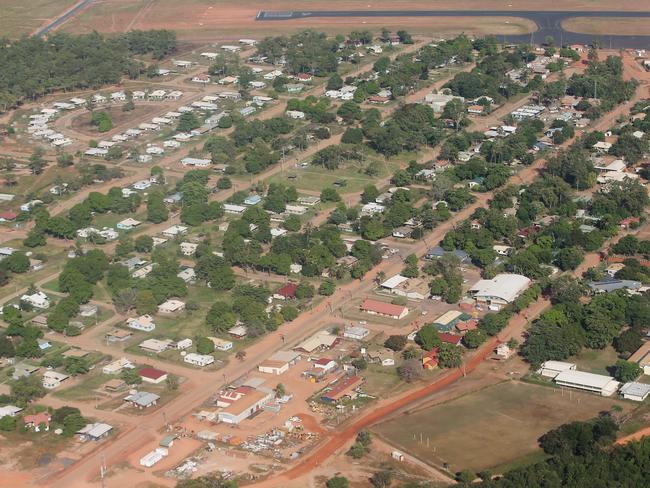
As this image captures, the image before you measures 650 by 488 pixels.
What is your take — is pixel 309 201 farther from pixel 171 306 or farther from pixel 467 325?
pixel 467 325

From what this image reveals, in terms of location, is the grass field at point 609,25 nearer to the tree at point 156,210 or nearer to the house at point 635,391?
the tree at point 156,210

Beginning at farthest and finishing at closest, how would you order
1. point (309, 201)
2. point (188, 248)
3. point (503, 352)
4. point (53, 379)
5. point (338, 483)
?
1. point (309, 201)
2. point (188, 248)
3. point (503, 352)
4. point (53, 379)
5. point (338, 483)

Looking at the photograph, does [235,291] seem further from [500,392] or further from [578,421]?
[578,421]

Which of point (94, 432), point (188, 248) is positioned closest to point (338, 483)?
point (94, 432)

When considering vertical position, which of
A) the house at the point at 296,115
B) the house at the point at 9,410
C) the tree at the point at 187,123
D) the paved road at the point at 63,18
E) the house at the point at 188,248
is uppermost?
the paved road at the point at 63,18

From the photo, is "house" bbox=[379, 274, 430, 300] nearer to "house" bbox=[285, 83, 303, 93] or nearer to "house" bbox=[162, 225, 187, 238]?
"house" bbox=[162, 225, 187, 238]

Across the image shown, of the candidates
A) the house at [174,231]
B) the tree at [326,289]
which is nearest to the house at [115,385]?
the tree at [326,289]
